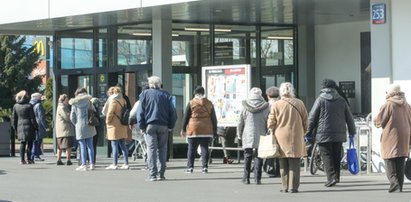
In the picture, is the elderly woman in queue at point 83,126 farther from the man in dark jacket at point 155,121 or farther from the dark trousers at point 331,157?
the dark trousers at point 331,157

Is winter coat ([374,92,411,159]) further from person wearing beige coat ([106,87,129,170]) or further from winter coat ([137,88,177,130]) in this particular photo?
person wearing beige coat ([106,87,129,170])

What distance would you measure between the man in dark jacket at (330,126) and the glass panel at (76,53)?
36.0 ft

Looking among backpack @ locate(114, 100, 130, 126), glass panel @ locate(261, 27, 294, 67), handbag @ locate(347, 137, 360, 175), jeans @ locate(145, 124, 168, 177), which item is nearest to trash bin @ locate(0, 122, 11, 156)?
backpack @ locate(114, 100, 130, 126)

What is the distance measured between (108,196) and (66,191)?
1.13 meters

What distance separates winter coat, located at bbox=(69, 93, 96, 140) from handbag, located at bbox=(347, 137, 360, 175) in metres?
5.69

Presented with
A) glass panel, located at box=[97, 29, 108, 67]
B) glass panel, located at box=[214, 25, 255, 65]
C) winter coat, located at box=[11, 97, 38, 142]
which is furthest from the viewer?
glass panel, located at box=[97, 29, 108, 67]

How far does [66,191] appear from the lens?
1323cm

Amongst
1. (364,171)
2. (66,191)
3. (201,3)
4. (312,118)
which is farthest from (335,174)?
(201,3)

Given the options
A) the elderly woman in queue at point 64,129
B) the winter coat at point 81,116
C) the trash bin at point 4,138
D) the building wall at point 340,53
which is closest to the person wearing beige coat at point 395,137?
the winter coat at point 81,116

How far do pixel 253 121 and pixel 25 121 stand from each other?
7.43 meters

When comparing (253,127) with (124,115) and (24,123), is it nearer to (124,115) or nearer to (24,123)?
(124,115)

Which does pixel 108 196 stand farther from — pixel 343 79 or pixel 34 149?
pixel 343 79

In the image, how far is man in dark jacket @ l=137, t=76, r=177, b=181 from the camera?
48.2ft

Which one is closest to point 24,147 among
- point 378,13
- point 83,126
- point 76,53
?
point 83,126
